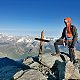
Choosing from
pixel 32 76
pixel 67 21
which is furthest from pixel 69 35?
pixel 32 76

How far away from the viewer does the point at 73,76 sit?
21.0 m

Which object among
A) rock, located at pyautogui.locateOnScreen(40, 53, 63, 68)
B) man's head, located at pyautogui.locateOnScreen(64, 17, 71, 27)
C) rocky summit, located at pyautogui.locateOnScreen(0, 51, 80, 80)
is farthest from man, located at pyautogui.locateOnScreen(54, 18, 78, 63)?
rock, located at pyautogui.locateOnScreen(40, 53, 63, 68)

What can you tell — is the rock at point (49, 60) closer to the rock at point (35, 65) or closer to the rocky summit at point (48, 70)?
the rocky summit at point (48, 70)

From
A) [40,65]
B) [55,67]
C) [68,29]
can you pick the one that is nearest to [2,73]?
[40,65]

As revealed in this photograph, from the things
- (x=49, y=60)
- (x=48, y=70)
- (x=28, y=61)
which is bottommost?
(x=48, y=70)

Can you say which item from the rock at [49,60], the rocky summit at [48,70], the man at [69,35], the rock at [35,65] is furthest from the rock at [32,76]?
the man at [69,35]

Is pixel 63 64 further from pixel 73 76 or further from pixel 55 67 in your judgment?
pixel 55 67

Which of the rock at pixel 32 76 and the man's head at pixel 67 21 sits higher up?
the man's head at pixel 67 21

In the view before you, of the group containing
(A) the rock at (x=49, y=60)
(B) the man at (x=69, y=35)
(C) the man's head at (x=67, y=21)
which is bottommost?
(A) the rock at (x=49, y=60)

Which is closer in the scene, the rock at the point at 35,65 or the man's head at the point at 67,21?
the man's head at the point at 67,21

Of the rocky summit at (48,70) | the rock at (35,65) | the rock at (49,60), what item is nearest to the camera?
the rocky summit at (48,70)

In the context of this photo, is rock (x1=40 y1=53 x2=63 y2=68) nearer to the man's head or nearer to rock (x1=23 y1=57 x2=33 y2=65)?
rock (x1=23 y1=57 x2=33 y2=65)

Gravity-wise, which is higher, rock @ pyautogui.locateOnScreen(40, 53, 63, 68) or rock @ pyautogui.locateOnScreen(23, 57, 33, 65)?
rock @ pyautogui.locateOnScreen(40, 53, 63, 68)

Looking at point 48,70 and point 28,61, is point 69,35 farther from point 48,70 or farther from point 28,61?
point 28,61
